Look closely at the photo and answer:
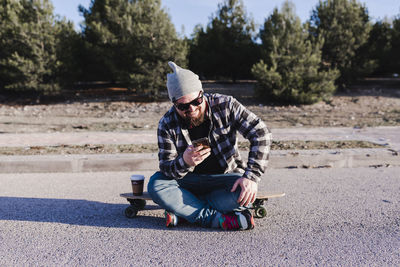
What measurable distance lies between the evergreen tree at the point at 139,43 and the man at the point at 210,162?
12.9m

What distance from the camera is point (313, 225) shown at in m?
3.20

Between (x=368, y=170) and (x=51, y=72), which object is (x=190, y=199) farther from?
(x=51, y=72)

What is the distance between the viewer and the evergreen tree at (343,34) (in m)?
17.2

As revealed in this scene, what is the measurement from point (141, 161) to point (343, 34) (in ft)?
49.0

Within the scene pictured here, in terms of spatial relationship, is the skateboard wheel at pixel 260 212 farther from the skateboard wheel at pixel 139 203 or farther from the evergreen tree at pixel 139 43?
the evergreen tree at pixel 139 43

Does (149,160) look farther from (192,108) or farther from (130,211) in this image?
(192,108)

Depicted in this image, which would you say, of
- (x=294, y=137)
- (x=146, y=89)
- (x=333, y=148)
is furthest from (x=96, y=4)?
(x=333, y=148)

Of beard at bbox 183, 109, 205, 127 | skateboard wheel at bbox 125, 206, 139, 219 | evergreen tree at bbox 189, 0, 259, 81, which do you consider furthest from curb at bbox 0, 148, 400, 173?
evergreen tree at bbox 189, 0, 259, 81

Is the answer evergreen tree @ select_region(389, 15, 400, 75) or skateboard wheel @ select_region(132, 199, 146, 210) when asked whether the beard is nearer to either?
skateboard wheel @ select_region(132, 199, 146, 210)

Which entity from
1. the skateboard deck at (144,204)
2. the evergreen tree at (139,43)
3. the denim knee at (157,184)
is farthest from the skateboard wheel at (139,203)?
the evergreen tree at (139,43)

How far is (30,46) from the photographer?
16.9 meters

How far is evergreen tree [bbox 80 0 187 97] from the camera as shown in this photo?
15844 millimetres

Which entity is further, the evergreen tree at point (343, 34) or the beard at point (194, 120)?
the evergreen tree at point (343, 34)

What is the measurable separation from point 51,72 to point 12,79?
2.01m
